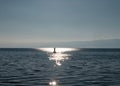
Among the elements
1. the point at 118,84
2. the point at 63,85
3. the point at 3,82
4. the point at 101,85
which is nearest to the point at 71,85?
the point at 63,85

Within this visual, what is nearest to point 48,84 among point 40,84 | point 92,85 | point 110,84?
point 40,84

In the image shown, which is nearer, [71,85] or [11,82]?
[71,85]

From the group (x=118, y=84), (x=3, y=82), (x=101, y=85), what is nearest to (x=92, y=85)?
(x=101, y=85)

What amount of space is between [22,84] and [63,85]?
16.4 feet

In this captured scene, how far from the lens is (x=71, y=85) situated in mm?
31984

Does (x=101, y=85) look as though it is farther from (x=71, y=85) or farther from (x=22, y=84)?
(x=22, y=84)

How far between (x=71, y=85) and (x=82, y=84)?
163 centimetres

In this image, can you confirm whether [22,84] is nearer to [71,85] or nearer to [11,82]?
[11,82]

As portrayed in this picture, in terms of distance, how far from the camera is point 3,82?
34.1 m

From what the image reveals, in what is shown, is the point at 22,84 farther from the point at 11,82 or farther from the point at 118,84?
the point at 118,84

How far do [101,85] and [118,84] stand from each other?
2294 mm

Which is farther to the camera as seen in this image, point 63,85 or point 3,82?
A: point 3,82

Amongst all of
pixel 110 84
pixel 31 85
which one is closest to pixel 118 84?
pixel 110 84

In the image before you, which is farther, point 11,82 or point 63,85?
point 11,82
